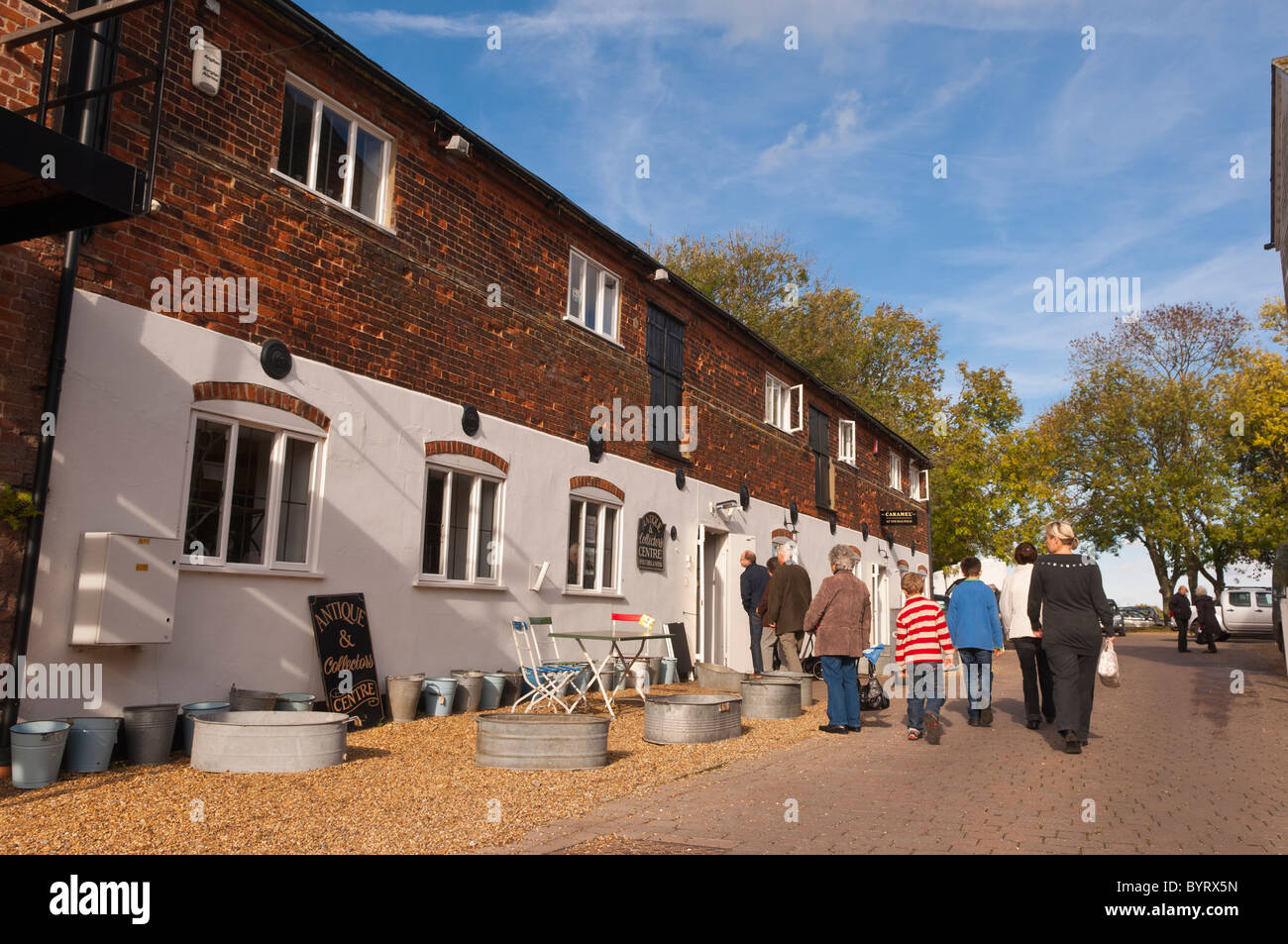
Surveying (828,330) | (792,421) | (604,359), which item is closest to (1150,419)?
(828,330)

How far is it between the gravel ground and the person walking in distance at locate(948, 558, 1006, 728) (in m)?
2.82

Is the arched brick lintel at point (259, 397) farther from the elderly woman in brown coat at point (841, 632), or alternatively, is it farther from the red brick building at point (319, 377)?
the elderly woman in brown coat at point (841, 632)

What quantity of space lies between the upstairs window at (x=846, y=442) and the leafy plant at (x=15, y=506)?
64.4 feet

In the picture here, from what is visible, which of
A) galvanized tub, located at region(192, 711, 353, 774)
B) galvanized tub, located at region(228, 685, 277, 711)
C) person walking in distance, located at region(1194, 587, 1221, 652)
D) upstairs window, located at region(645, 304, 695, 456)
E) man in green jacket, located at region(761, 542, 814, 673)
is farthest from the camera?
person walking in distance, located at region(1194, 587, 1221, 652)

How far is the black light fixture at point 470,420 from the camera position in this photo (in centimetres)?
1070

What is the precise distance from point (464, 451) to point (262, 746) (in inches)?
187

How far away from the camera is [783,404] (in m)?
20.6

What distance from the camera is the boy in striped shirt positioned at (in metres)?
8.66

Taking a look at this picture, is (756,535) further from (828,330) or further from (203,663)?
(828,330)

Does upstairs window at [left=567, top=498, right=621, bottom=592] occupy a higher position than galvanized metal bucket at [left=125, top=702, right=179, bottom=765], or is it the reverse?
upstairs window at [left=567, top=498, right=621, bottom=592]

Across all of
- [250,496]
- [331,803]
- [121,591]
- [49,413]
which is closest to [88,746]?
[121,591]

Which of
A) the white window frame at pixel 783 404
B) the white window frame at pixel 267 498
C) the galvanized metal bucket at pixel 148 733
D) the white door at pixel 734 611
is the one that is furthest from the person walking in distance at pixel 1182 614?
the galvanized metal bucket at pixel 148 733

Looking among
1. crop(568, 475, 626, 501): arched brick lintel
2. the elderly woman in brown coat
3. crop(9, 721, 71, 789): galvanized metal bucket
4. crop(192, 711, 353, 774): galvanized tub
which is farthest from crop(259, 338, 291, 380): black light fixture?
the elderly woman in brown coat

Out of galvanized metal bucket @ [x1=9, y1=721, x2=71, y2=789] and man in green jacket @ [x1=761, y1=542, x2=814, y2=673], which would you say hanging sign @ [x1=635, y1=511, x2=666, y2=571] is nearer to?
man in green jacket @ [x1=761, y1=542, x2=814, y2=673]
